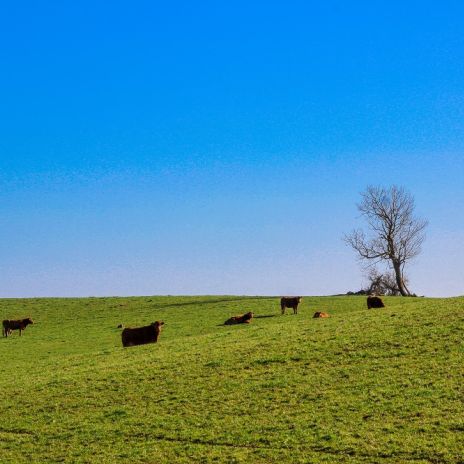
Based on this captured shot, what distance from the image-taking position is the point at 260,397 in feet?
64.2

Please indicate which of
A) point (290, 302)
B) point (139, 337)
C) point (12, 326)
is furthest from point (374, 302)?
point (12, 326)

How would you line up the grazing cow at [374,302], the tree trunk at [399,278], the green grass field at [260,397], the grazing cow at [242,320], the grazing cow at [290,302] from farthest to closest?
the tree trunk at [399,278], the grazing cow at [290,302], the grazing cow at [374,302], the grazing cow at [242,320], the green grass field at [260,397]

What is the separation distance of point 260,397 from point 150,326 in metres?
16.0

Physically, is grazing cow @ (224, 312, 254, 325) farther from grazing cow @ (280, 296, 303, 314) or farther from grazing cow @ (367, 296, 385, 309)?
grazing cow @ (367, 296, 385, 309)

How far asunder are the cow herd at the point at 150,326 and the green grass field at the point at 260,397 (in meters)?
1.82

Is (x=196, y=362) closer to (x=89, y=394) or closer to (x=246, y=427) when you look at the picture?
(x=89, y=394)

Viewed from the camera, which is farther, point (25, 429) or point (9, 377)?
point (9, 377)

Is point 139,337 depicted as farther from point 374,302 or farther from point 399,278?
point 399,278

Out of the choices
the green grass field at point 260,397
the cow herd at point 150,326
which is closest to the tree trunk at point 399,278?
the cow herd at point 150,326

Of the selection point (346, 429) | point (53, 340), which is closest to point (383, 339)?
point (346, 429)

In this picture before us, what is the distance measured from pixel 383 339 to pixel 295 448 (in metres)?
10.6

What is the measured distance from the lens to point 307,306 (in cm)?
5194

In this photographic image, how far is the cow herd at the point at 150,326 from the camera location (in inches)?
1350

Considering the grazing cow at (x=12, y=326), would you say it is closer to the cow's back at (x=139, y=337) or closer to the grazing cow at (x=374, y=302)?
the cow's back at (x=139, y=337)
